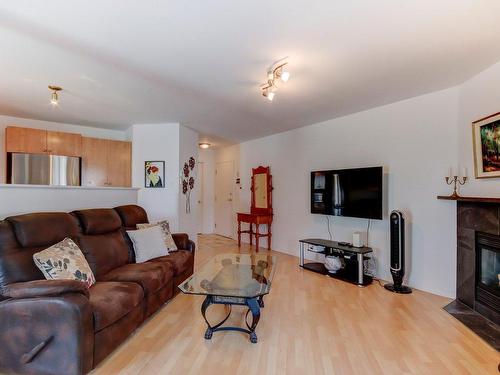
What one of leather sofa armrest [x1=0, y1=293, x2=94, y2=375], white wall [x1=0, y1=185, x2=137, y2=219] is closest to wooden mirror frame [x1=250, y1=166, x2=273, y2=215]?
white wall [x1=0, y1=185, x2=137, y2=219]

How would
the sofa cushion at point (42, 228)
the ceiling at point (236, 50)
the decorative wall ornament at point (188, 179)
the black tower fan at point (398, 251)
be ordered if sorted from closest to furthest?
the ceiling at point (236, 50)
the sofa cushion at point (42, 228)
the black tower fan at point (398, 251)
the decorative wall ornament at point (188, 179)

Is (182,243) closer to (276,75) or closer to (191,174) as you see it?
(191,174)

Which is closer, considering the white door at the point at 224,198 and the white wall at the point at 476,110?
the white wall at the point at 476,110

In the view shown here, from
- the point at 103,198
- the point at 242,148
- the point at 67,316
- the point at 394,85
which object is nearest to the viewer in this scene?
the point at 67,316

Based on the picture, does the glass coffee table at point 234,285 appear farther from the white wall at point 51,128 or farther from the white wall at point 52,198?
the white wall at point 51,128

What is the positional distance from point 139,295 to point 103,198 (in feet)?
5.98

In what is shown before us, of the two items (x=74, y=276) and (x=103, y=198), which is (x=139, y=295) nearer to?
(x=74, y=276)

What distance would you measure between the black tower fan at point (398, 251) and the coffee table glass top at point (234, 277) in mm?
1423

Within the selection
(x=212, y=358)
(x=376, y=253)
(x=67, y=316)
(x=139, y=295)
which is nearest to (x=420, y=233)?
(x=376, y=253)

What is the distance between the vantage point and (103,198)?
3605mm

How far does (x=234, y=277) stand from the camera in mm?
2639

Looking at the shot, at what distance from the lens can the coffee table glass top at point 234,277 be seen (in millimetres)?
2213

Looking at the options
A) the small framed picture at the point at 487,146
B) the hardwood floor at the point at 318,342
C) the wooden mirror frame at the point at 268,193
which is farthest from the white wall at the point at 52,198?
the small framed picture at the point at 487,146

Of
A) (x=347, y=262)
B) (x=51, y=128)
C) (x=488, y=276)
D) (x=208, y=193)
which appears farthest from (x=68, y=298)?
(x=208, y=193)
